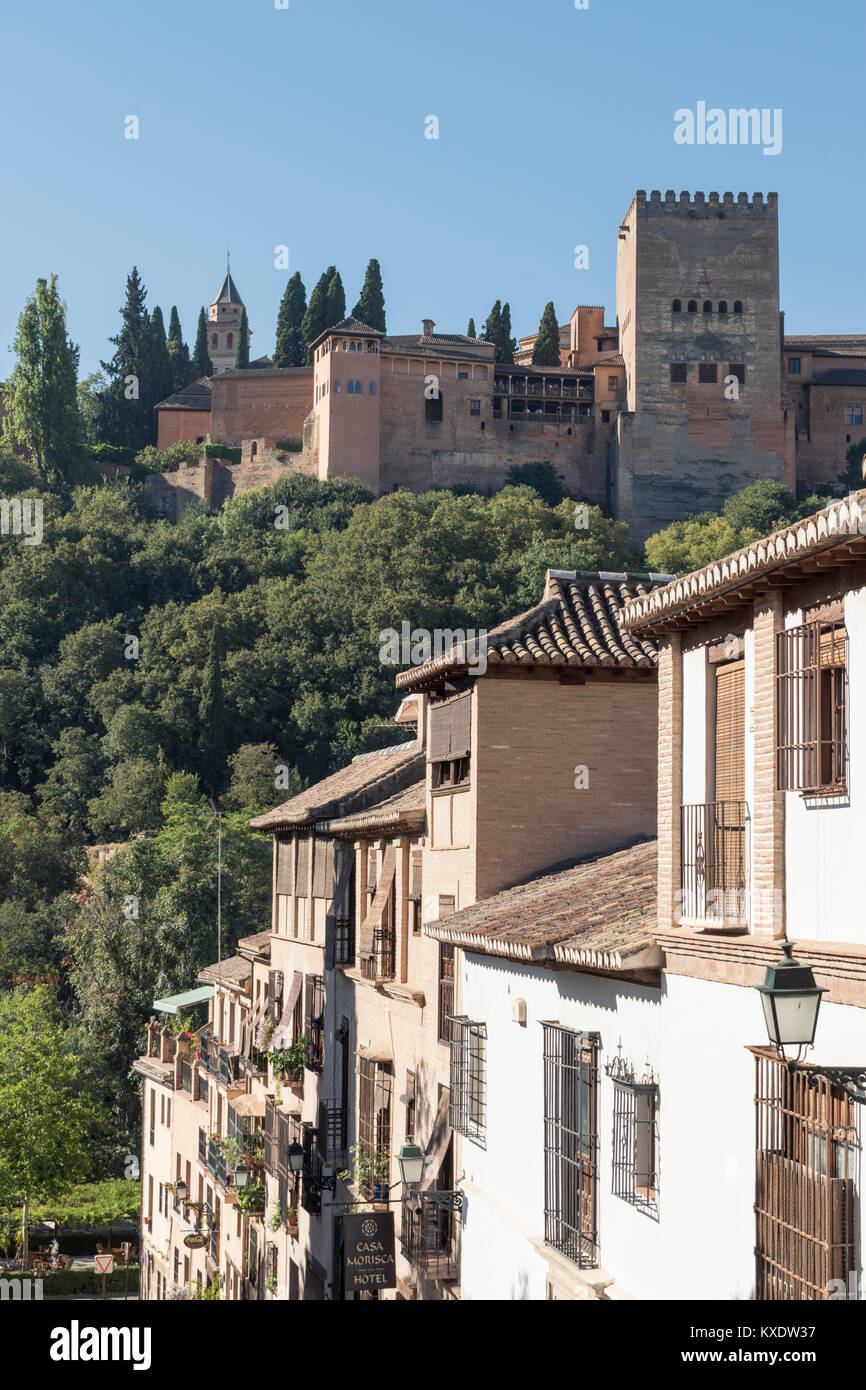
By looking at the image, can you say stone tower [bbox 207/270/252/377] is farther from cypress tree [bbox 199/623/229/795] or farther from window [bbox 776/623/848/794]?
window [bbox 776/623/848/794]

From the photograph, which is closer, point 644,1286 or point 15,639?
point 644,1286

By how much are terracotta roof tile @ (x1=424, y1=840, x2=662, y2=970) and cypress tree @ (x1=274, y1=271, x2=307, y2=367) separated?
8143 cm

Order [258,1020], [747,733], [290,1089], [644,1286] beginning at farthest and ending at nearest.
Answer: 1. [258,1020]
2. [290,1089]
3. [644,1286]
4. [747,733]

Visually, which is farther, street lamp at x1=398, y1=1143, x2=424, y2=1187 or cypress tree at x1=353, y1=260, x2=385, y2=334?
cypress tree at x1=353, y1=260, x2=385, y2=334

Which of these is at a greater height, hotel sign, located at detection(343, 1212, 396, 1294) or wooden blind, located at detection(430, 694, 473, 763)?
wooden blind, located at detection(430, 694, 473, 763)

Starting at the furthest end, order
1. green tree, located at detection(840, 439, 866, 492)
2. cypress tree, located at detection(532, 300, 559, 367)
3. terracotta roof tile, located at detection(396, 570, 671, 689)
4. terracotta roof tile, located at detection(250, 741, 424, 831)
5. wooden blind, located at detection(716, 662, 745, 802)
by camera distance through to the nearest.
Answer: cypress tree, located at detection(532, 300, 559, 367) < green tree, located at detection(840, 439, 866, 492) < terracotta roof tile, located at detection(250, 741, 424, 831) < terracotta roof tile, located at detection(396, 570, 671, 689) < wooden blind, located at detection(716, 662, 745, 802)

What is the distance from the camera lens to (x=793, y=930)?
844 cm

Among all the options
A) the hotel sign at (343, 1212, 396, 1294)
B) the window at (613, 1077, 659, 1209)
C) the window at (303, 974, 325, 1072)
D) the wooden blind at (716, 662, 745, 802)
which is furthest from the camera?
the window at (303, 974, 325, 1072)

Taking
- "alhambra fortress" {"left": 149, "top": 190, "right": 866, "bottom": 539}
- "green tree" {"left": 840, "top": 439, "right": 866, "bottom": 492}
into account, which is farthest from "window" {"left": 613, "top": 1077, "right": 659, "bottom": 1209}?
"green tree" {"left": 840, "top": 439, "right": 866, "bottom": 492}

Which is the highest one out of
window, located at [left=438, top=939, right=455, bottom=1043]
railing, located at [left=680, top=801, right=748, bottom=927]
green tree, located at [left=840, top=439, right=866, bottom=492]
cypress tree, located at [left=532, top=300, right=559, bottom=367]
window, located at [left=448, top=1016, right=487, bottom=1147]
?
cypress tree, located at [left=532, top=300, right=559, bottom=367]

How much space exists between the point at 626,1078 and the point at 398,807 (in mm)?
9025

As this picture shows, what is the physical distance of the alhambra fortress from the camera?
8362 cm

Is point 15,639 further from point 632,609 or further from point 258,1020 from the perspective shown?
point 632,609

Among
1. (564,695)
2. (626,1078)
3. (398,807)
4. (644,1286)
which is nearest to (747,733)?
(626,1078)
